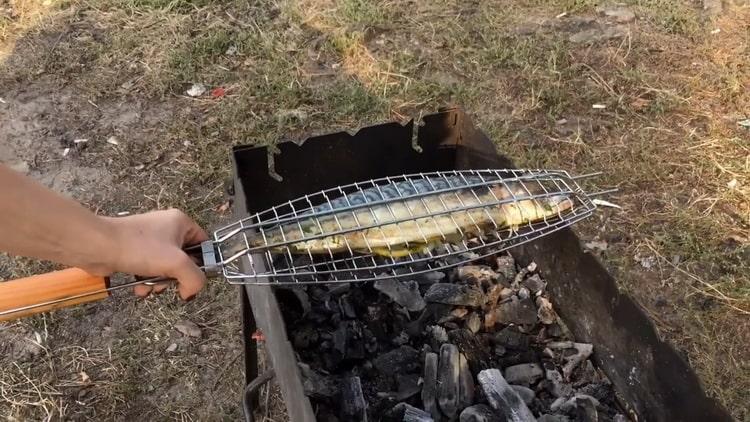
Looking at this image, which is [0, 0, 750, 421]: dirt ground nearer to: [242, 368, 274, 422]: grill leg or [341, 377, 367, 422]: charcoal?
[242, 368, 274, 422]: grill leg

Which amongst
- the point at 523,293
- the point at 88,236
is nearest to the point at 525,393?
the point at 523,293

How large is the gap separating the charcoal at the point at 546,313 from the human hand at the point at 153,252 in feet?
4.14

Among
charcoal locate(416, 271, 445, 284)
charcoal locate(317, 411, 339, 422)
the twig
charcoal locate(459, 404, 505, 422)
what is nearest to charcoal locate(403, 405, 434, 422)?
charcoal locate(459, 404, 505, 422)

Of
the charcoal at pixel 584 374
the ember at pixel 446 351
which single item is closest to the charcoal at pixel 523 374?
the ember at pixel 446 351

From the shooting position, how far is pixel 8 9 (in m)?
4.62

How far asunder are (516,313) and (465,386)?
0.39 meters

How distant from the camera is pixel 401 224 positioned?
1832 millimetres

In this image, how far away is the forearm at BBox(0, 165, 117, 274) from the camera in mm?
1293

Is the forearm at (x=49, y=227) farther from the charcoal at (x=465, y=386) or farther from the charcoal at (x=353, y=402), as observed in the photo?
the charcoal at (x=465, y=386)

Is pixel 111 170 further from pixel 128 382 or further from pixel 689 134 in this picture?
pixel 689 134

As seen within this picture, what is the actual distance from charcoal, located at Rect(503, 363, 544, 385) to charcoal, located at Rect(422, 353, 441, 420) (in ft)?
0.82

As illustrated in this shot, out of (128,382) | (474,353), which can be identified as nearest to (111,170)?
(128,382)

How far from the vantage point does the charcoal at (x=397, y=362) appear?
83.0 inches

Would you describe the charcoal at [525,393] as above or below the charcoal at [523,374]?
above
